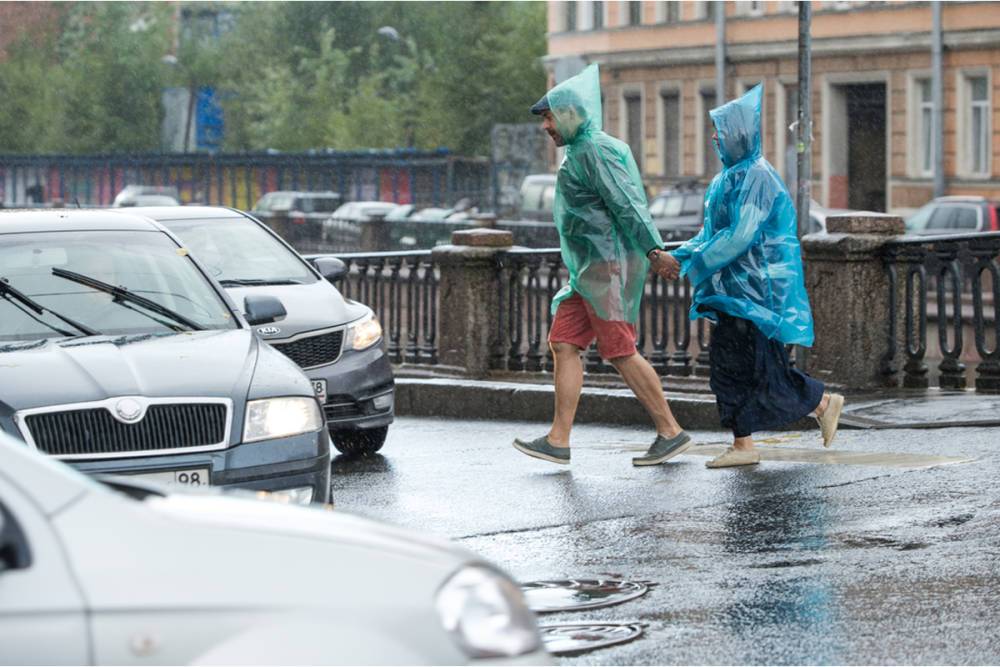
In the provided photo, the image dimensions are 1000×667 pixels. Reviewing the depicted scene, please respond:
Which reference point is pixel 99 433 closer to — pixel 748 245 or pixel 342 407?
pixel 748 245

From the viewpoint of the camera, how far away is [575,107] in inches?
374

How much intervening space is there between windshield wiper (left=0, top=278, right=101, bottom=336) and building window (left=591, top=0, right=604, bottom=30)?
47.9 metres

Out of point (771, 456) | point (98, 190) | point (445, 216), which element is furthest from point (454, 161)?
point (771, 456)

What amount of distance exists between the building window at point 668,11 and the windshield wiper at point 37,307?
44.9 m

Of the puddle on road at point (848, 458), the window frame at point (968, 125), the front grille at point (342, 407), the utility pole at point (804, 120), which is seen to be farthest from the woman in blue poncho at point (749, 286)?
the window frame at point (968, 125)

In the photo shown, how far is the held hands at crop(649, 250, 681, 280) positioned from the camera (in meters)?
9.34

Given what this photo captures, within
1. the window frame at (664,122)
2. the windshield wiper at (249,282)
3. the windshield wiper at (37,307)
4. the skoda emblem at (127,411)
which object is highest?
the window frame at (664,122)

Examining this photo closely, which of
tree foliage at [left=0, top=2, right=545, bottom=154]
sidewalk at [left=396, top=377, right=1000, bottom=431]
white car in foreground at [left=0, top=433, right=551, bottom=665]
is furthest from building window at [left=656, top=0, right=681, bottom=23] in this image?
→ white car in foreground at [left=0, top=433, right=551, bottom=665]

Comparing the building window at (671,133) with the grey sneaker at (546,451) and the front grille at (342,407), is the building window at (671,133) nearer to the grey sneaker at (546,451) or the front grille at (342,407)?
the front grille at (342,407)

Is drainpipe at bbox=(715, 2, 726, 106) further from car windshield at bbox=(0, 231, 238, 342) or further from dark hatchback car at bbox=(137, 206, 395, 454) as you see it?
car windshield at bbox=(0, 231, 238, 342)

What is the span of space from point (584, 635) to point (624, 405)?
273 inches

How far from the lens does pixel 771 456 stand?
10.1 m

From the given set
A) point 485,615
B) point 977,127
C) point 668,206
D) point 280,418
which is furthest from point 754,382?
point 977,127

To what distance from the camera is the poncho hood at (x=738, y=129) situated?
366 inches
